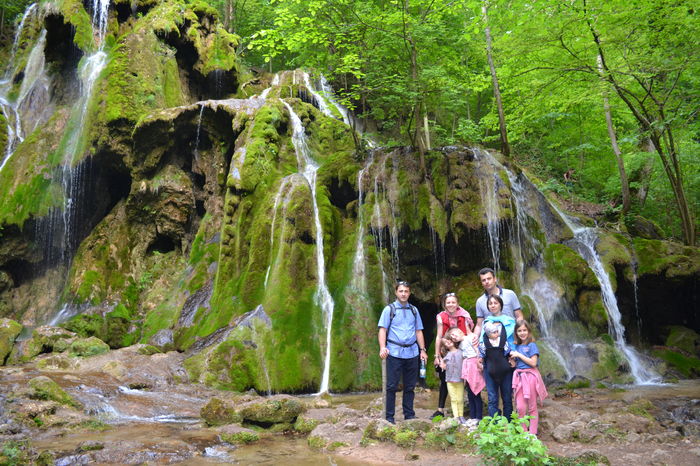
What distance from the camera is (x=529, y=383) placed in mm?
5148

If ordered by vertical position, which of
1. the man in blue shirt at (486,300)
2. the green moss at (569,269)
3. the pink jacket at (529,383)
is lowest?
the pink jacket at (529,383)

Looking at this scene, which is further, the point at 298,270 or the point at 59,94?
the point at 59,94

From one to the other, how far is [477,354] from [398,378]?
3.34 ft

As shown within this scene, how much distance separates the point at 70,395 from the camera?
773cm

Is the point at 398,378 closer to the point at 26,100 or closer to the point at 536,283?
the point at 536,283

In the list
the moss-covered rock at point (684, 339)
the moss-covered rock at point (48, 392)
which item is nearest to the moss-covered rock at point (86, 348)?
the moss-covered rock at point (48, 392)

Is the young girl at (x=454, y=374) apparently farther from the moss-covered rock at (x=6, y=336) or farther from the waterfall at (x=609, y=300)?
the moss-covered rock at (x=6, y=336)

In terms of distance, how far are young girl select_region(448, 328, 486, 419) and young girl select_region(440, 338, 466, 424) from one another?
2.8 inches

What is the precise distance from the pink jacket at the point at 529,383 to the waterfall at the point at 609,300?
6811mm

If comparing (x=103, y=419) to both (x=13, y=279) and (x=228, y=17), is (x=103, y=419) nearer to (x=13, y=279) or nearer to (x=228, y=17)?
(x=13, y=279)

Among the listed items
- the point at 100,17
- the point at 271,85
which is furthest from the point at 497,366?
the point at 100,17

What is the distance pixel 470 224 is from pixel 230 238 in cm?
674

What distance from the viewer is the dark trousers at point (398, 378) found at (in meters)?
5.61

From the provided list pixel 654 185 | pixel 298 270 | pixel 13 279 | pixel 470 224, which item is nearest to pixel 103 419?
pixel 298 270
